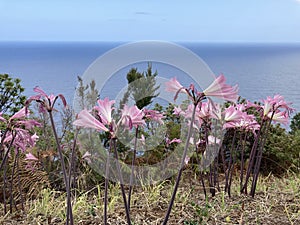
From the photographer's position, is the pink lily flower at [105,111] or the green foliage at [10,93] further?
the green foliage at [10,93]

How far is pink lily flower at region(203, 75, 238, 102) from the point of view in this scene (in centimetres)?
150

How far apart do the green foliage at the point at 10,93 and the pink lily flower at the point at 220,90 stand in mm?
5428

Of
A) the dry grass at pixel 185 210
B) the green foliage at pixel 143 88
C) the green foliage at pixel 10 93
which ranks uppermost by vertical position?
the green foliage at pixel 143 88

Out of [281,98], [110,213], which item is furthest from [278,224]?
[110,213]

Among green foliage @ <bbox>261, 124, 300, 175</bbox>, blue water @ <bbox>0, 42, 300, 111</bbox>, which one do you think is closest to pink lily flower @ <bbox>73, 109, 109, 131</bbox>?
blue water @ <bbox>0, 42, 300, 111</bbox>

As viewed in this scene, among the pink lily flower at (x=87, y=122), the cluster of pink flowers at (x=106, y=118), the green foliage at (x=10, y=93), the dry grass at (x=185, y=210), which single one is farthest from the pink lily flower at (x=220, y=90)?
the green foliage at (x=10, y=93)

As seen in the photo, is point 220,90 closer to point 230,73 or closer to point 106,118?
point 106,118

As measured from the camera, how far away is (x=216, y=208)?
97.7 inches

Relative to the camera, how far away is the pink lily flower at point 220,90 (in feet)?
4.91

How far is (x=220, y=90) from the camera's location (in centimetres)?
151

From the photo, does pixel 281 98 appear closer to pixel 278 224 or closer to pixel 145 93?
pixel 278 224

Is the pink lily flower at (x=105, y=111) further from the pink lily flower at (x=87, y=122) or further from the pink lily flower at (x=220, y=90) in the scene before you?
the pink lily flower at (x=220, y=90)

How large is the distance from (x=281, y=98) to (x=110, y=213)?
1237 mm

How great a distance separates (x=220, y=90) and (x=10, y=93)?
5706 millimetres
